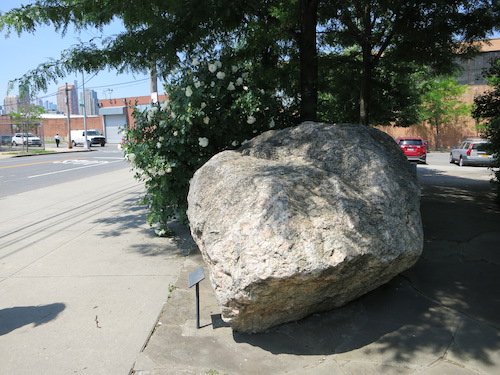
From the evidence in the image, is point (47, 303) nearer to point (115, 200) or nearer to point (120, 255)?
point (120, 255)

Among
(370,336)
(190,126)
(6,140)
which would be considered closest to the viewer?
(370,336)

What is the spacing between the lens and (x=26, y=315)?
3.84 m

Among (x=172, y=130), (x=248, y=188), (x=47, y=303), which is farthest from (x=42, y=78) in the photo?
(x=248, y=188)

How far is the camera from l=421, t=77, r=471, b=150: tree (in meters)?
32.9

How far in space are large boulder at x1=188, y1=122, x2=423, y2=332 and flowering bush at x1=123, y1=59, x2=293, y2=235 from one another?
133 cm

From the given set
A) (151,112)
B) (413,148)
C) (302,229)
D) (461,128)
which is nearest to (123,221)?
(151,112)

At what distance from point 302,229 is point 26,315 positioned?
9.44ft

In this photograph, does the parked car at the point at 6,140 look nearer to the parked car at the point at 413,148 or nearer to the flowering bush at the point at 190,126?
the parked car at the point at 413,148

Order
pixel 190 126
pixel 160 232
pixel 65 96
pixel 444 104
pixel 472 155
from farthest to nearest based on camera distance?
pixel 65 96
pixel 444 104
pixel 472 155
pixel 160 232
pixel 190 126

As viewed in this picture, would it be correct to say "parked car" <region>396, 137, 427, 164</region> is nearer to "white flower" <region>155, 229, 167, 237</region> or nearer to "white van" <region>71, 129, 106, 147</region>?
"white flower" <region>155, 229, 167, 237</region>

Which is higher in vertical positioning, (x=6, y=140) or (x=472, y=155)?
(x=6, y=140)

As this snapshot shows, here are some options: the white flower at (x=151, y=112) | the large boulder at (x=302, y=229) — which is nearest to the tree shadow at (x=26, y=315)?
the large boulder at (x=302, y=229)

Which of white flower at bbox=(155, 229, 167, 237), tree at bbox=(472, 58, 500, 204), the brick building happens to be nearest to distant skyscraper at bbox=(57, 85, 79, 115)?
the brick building

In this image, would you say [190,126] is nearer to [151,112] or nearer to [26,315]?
[151,112]
